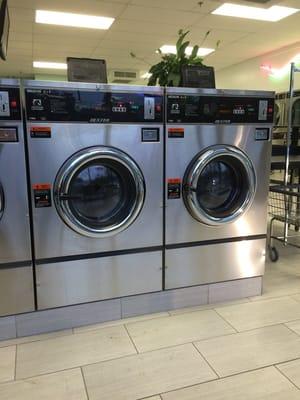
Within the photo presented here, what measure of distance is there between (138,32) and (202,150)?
15.2ft

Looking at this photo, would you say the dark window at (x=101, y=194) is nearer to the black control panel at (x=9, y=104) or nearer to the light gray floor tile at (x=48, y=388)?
the black control panel at (x=9, y=104)

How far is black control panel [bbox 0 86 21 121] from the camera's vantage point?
64.2 inches

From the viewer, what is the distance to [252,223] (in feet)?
7.40

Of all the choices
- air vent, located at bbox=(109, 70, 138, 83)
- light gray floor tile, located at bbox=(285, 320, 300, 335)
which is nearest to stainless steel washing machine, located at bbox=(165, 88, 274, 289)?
light gray floor tile, located at bbox=(285, 320, 300, 335)

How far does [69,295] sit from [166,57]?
5.55ft

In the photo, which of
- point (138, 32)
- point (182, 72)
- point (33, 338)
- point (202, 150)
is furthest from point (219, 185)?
point (138, 32)

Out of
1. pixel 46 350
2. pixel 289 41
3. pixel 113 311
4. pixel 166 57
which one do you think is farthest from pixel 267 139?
pixel 289 41

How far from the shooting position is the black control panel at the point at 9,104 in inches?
64.2

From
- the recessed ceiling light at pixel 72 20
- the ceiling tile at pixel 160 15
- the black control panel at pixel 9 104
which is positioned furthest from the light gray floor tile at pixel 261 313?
the recessed ceiling light at pixel 72 20

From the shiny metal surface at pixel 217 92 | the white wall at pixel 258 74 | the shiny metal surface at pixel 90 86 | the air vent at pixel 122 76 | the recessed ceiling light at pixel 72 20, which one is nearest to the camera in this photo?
the shiny metal surface at pixel 90 86

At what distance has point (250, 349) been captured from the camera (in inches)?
69.4

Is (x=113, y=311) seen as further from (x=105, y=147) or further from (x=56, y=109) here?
(x=56, y=109)

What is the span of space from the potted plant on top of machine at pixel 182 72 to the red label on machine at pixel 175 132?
0.38m

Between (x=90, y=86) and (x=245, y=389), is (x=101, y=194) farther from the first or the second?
(x=245, y=389)
